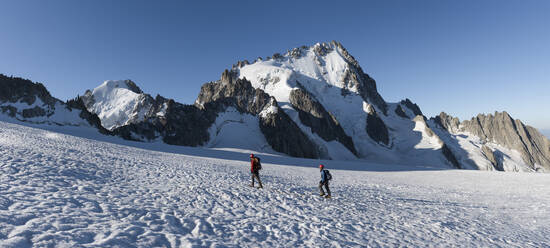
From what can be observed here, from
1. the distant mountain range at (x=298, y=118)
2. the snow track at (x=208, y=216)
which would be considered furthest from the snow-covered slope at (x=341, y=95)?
the snow track at (x=208, y=216)

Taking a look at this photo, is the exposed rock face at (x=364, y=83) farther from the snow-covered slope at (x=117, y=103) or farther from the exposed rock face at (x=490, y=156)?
the snow-covered slope at (x=117, y=103)

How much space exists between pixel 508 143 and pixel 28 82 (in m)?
259

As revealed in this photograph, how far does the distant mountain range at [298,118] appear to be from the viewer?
63772 millimetres

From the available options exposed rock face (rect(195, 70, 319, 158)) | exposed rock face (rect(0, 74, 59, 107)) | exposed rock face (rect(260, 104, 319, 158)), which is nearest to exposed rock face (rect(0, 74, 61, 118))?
exposed rock face (rect(0, 74, 59, 107))

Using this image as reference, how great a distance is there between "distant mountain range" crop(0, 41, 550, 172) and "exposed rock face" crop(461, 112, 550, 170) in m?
0.58

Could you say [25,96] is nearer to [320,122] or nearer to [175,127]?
[175,127]

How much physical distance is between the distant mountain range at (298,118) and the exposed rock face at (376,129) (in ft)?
1.71

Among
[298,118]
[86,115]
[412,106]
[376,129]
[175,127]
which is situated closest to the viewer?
[86,115]

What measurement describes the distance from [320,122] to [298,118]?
32.8ft

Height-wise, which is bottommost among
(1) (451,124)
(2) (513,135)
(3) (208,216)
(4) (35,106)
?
(3) (208,216)

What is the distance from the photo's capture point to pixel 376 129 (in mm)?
114688

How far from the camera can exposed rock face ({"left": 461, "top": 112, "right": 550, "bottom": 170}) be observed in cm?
15600

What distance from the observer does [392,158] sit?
10000cm

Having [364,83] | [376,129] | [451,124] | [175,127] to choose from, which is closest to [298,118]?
[376,129]
